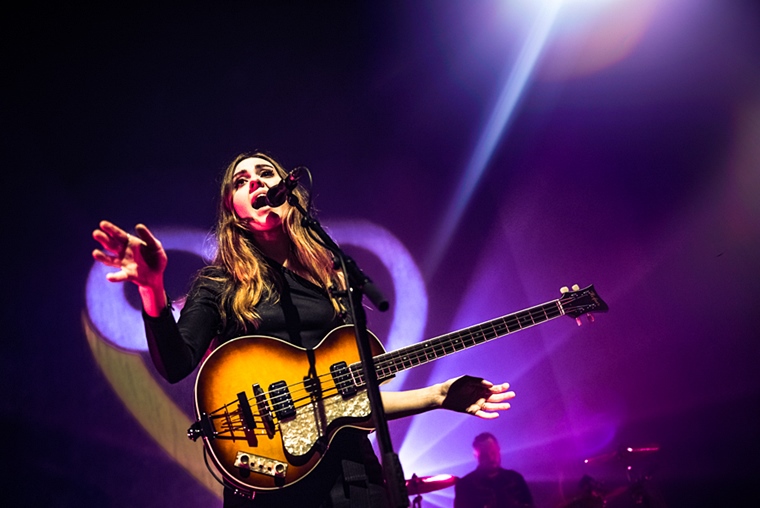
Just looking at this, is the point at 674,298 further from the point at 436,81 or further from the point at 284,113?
the point at 284,113

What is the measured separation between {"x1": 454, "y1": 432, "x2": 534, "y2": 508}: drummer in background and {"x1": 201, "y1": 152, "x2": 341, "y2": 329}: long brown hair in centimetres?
281

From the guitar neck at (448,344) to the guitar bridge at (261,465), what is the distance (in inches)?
16.8

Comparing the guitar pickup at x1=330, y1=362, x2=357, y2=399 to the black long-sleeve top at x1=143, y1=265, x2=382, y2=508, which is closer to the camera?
the black long-sleeve top at x1=143, y1=265, x2=382, y2=508

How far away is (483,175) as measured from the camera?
5359mm

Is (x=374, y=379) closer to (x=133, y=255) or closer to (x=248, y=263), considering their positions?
(x=133, y=255)

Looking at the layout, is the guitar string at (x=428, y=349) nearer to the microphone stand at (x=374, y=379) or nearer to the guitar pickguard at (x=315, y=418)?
the guitar pickguard at (x=315, y=418)

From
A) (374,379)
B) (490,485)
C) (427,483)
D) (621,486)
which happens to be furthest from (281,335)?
(621,486)

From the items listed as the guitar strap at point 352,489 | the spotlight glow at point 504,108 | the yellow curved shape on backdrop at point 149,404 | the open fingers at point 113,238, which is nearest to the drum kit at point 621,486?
the yellow curved shape on backdrop at point 149,404

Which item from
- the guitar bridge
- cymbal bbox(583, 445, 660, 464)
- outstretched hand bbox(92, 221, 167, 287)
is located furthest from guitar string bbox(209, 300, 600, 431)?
cymbal bbox(583, 445, 660, 464)

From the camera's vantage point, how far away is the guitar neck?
245cm

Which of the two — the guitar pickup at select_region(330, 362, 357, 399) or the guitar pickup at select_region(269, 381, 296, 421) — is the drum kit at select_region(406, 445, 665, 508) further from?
the guitar pickup at select_region(269, 381, 296, 421)

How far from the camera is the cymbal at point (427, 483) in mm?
4359

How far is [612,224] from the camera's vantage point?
541 centimetres

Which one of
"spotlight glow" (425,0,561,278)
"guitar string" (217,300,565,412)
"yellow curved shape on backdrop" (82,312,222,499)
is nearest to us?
"guitar string" (217,300,565,412)
